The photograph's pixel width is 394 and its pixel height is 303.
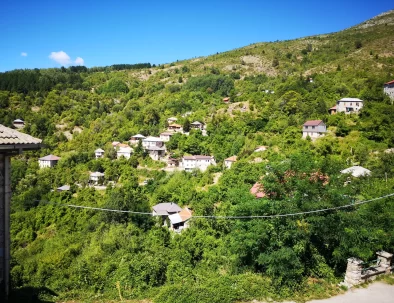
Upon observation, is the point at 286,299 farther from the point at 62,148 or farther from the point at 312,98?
the point at 62,148

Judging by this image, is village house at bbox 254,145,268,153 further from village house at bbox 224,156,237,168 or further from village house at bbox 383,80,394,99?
village house at bbox 383,80,394,99

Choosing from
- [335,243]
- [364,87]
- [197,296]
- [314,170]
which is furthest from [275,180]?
[364,87]

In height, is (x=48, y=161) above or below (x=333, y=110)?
below

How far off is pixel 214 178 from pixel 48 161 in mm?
26106

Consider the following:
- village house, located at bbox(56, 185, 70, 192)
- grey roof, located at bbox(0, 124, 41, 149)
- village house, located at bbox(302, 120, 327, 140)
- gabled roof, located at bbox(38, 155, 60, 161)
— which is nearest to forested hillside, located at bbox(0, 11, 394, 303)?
grey roof, located at bbox(0, 124, 41, 149)

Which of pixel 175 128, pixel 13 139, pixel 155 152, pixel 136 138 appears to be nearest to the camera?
pixel 13 139

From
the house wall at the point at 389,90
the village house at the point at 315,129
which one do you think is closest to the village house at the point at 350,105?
the house wall at the point at 389,90

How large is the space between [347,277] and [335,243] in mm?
1387

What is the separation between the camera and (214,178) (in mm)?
33844

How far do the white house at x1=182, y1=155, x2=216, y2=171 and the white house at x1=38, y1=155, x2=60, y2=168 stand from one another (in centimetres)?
2048

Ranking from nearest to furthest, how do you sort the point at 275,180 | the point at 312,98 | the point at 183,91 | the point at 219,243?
the point at 275,180 < the point at 219,243 < the point at 312,98 < the point at 183,91

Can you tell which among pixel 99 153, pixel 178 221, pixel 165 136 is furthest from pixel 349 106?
pixel 99 153

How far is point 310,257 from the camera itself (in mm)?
8984

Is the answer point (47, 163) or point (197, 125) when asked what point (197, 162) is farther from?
point (47, 163)
